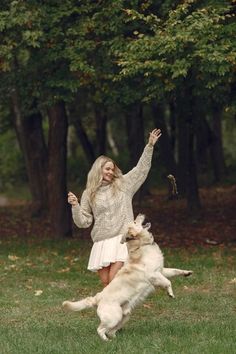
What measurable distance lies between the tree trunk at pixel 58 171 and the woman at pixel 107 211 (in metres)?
9.54

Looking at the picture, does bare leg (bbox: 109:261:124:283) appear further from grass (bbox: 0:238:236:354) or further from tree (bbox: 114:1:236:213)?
tree (bbox: 114:1:236:213)

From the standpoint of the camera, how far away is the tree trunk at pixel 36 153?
1049 inches

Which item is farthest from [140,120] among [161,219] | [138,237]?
[138,237]

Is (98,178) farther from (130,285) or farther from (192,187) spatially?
(192,187)

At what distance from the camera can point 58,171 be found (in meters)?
21.3

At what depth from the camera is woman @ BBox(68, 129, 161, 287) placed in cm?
1119

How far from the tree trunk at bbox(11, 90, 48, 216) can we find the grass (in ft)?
23.3

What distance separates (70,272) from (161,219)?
9.44 meters

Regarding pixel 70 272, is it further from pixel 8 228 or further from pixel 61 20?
pixel 8 228

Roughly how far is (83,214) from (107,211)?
28 centimetres

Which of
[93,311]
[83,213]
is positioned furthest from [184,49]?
[83,213]

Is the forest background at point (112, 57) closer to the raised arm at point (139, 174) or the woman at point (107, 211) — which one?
the raised arm at point (139, 174)

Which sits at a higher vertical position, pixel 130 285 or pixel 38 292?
pixel 130 285

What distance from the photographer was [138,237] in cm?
1052
